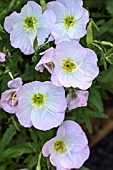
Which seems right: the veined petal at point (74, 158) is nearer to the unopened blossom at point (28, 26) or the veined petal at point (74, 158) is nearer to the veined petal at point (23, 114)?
the veined petal at point (23, 114)

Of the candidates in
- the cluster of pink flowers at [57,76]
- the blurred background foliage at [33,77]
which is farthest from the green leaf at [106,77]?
the cluster of pink flowers at [57,76]

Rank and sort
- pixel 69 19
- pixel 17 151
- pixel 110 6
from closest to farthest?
pixel 69 19 < pixel 17 151 < pixel 110 6

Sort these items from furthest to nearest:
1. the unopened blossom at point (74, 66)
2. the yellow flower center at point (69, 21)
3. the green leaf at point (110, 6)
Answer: the green leaf at point (110, 6) → the yellow flower center at point (69, 21) → the unopened blossom at point (74, 66)

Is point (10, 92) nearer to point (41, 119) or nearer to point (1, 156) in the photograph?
point (41, 119)

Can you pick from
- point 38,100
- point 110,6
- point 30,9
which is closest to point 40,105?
point 38,100

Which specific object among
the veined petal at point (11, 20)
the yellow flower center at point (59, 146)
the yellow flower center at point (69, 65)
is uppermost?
the veined petal at point (11, 20)

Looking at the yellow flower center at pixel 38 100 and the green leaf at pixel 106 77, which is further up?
the yellow flower center at pixel 38 100

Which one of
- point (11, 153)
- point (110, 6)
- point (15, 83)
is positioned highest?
point (15, 83)

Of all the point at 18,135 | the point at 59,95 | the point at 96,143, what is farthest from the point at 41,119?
the point at 96,143

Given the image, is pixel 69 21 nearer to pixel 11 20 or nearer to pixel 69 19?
pixel 69 19
